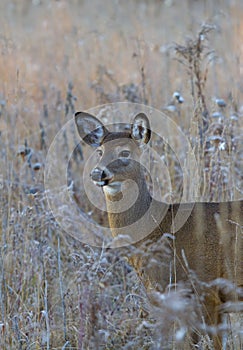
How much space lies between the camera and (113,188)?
3703 mm

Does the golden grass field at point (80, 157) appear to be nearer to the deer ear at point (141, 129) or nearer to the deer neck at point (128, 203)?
the deer neck at point (128, 203)

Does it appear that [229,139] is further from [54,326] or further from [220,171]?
[54,326]

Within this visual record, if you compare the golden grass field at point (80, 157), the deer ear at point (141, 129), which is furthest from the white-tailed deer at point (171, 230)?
→ the golden grass field at point (80, 157)

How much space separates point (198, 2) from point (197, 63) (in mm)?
7071

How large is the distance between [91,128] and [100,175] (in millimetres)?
691

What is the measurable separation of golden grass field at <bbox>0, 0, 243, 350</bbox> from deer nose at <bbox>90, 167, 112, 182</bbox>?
41 cm

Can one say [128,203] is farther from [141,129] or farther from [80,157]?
[80,157]

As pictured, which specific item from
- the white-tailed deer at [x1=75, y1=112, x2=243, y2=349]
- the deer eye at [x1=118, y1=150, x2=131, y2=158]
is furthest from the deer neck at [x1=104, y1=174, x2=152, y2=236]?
the deer eye at [x1=118, y1=150, x2=131, y2=158]

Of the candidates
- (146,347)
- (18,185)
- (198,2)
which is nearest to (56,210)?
(18,185)

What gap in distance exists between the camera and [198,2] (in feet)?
39.5

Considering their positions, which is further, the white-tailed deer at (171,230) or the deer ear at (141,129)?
the deer ear at (141,129)

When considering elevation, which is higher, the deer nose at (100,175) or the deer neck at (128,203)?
the deer nose at (100,175)

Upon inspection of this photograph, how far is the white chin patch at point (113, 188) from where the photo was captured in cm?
369

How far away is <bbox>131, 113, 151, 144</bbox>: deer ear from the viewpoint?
12.8 feet
